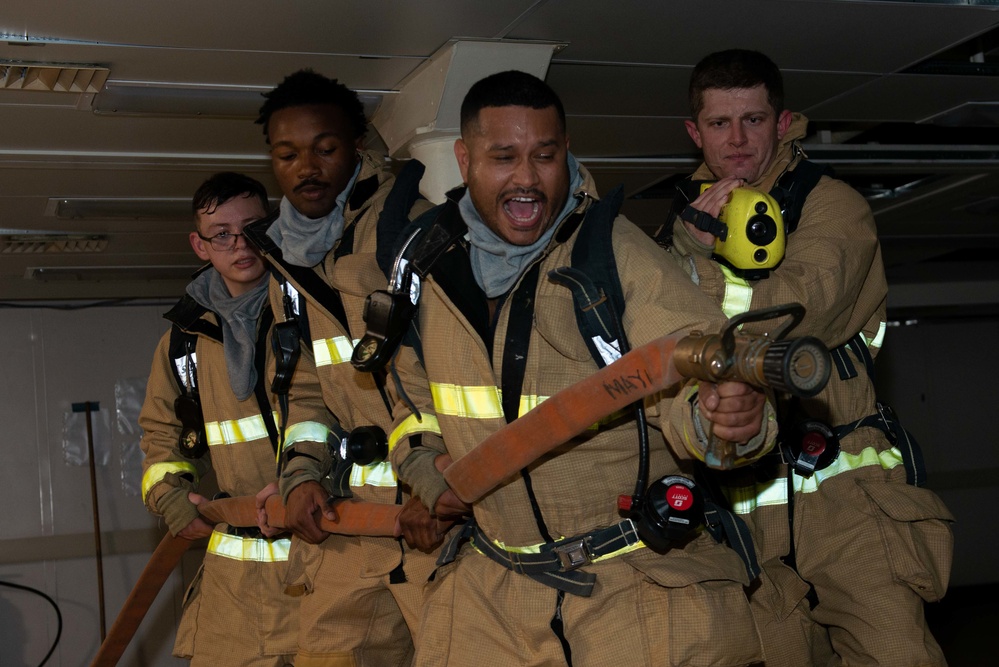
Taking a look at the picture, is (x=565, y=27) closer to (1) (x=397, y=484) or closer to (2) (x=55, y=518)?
(1) (x=397, y=484)

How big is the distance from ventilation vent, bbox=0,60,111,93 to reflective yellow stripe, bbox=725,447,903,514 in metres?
2.39

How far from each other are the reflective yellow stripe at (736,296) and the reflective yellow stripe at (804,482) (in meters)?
0.52

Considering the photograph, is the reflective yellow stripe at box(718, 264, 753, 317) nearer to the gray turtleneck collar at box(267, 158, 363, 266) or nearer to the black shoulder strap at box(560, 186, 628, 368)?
the black shoulder strap at box(560, 186, 628, 368)

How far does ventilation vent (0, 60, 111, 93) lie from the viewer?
3.43 metres

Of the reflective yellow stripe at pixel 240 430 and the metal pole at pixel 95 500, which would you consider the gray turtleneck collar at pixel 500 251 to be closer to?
the reflective yellow stripe at pixel 240 430

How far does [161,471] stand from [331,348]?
1.41 metres

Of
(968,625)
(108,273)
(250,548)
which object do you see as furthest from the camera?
(968,625)

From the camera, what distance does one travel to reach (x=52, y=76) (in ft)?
11.5

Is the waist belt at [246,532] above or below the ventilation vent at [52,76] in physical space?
below

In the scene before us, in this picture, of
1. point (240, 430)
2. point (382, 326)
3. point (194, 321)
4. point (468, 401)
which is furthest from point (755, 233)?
point (194, 321)

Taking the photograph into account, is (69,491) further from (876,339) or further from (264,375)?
(876,339)

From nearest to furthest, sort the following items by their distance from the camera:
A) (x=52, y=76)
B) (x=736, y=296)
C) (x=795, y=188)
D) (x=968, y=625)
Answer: (x=736, y=296), (x=795, y=188), (x=52, y=76), (x=968, y=625)

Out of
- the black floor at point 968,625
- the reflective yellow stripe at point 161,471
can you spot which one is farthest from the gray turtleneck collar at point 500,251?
the black floor at point 968,625

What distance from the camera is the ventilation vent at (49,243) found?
6117 millimetres
